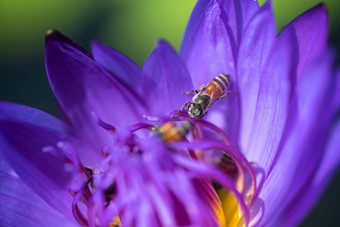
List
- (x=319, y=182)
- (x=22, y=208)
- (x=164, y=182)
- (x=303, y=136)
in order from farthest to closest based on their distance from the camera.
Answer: (x=22, y=208), (x=164, y=182), (x=303, y=136), (x=319, y=182)

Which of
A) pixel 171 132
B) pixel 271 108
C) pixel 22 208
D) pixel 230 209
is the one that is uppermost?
pixel 271 108

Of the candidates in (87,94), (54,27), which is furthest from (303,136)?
(54,27)

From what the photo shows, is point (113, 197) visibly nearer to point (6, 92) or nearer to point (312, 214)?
point (312, 214)

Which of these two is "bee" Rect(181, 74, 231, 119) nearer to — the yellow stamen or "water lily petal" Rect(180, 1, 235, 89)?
"water lily petal" Rect(180, 1, 235, 89)

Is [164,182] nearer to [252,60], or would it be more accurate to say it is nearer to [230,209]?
[230,209]

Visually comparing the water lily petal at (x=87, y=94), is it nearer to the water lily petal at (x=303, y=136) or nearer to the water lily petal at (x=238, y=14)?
the water lily petal at (x=238, y=14)

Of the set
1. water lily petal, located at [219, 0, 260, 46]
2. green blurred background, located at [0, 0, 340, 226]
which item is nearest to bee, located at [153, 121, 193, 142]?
water lily petal, located at [219, 0, 260, 46]
